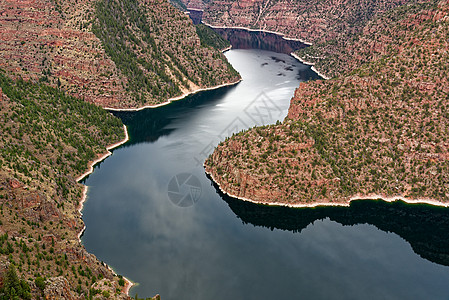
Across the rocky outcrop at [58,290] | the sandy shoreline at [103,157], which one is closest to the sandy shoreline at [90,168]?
the sandy shoreline at [103,157]

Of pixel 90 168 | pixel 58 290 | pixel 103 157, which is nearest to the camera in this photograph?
pixel 58 290

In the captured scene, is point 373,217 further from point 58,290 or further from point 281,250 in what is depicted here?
point 58,290

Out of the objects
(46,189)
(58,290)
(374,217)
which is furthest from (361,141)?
(58,290)

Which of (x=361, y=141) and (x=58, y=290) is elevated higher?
(x=58, y=290)

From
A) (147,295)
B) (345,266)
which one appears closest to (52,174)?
(147,295)

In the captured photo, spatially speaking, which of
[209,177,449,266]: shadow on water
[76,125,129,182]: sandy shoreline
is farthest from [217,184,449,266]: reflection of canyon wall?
[76,125,129,182]: sandy shoreline

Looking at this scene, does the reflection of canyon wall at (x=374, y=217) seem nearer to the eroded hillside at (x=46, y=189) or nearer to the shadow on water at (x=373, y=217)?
the shadow on water at (x=373, y=217)

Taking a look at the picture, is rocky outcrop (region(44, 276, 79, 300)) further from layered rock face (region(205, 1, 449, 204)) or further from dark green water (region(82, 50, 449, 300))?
layered rock face (region(205, 1, 449, 204))
